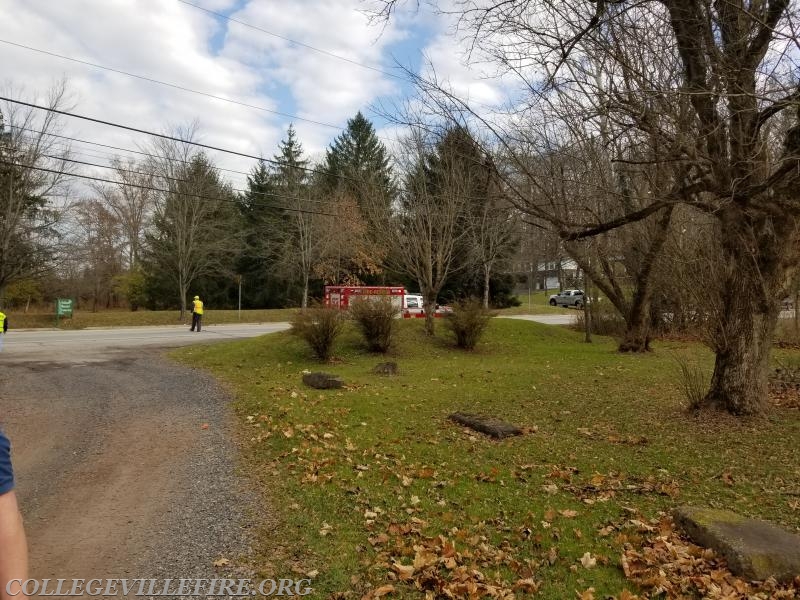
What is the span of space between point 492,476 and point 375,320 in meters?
10.6

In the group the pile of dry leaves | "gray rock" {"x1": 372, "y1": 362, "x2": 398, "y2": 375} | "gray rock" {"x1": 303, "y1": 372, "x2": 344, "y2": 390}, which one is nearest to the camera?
the pile of dry leaves

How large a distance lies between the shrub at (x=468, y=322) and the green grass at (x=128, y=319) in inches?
475

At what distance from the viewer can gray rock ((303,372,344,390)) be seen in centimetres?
1104

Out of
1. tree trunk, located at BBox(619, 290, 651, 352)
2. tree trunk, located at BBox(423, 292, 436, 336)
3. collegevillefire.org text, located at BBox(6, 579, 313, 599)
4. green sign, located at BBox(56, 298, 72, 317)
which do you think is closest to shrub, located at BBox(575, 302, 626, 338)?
tree trunk, located at BBox(619, 290, 651, 352)

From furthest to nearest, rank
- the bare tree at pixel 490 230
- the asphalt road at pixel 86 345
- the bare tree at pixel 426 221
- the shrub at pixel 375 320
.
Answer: the bare tree at pixel 426 221
the shrub at pixel 375 320
the asphalt road at pixel 86 345
the bare tree at pixel 490 230

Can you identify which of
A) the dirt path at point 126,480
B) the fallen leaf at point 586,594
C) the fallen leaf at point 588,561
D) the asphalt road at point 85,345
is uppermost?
the asphalt road at point 85,345

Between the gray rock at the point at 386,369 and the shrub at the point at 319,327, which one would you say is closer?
the gray rock at the point at 386,369

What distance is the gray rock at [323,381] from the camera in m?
11.0

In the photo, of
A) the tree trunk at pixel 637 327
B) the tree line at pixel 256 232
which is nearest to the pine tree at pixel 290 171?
the tree line at pixel 256 232

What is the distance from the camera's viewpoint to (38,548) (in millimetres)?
4273

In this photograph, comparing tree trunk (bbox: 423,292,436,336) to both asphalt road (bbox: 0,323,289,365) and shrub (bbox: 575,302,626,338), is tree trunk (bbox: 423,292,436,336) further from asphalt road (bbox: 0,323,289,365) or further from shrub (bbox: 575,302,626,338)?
shrub (bbox: 575,302,626,338)

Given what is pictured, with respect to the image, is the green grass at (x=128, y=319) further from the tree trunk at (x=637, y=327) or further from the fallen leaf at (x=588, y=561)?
the fallen leaf at (x=588, y=561)

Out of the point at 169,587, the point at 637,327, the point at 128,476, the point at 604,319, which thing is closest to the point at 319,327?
the point at 128,476

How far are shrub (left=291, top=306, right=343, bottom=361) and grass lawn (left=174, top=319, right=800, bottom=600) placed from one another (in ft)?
11.2
